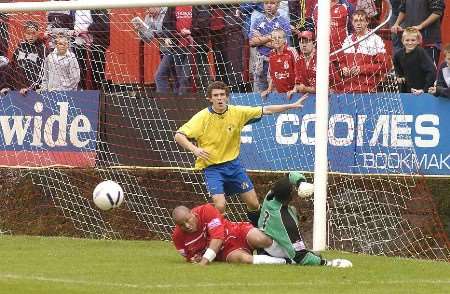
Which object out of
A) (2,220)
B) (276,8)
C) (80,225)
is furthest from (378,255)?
(2,220)

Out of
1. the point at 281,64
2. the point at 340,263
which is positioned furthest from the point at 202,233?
the point at 281,64

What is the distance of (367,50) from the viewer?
1589 cm

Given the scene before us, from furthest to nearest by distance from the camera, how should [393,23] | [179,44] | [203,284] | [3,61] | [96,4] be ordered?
[3,61] → [179,44] → [393,23] → [96,4] → [203,284]

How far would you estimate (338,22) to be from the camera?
16.2m

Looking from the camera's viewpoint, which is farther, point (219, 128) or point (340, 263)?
point (219, 128)

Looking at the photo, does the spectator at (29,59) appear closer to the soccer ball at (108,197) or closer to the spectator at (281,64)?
the spectator at (281,64)

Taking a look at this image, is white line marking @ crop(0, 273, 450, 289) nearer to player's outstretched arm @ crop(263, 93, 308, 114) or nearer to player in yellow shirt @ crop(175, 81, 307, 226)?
player's outstretched arm @ crop(263, 93, 308, 114)

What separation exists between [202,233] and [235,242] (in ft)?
1.27

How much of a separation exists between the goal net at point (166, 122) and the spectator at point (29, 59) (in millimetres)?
21

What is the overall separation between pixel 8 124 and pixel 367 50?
575cm

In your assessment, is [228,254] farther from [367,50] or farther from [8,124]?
[8,124]

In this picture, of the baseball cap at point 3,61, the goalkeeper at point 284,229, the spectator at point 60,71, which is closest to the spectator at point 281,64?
the spectator at point 60,71

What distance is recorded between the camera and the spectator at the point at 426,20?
55.0ft

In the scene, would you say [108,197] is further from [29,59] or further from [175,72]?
[29,59]
